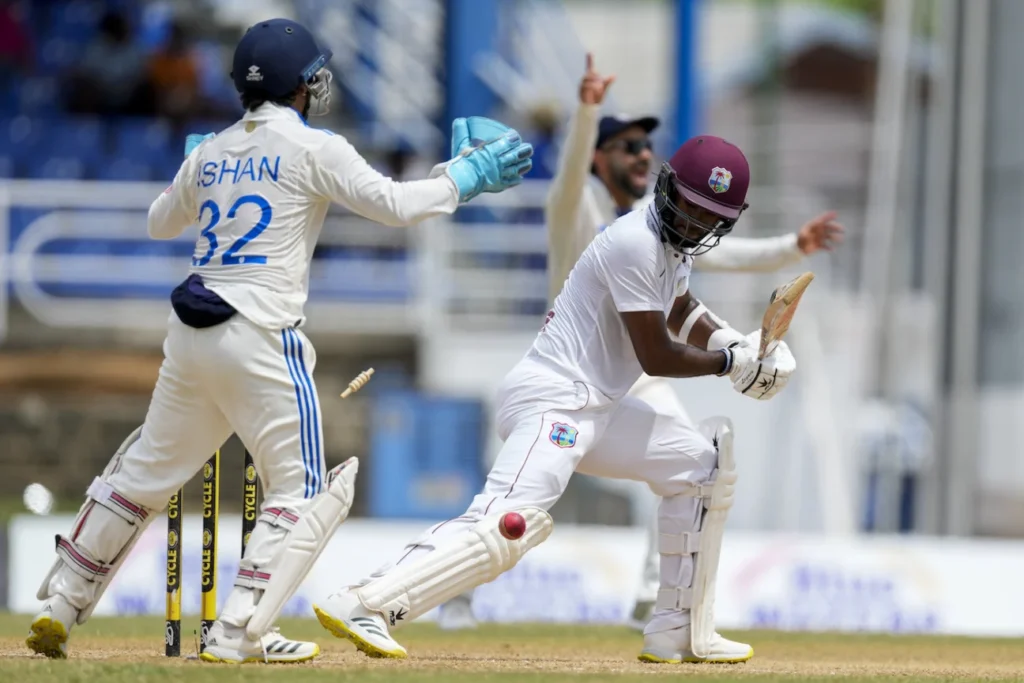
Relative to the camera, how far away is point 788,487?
13.3 meters

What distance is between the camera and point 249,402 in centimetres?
554

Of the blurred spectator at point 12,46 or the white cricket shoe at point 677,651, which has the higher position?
the blurred spectator at point 12,46

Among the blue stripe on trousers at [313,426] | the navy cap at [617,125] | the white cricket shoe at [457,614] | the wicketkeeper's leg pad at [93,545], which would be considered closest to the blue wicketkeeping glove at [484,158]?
the blue stripe on trousers at [313,426]

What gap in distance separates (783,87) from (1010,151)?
34188 mm

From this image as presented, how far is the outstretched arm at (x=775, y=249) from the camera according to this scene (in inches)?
298

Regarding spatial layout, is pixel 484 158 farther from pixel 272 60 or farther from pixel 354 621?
pixel 354 621

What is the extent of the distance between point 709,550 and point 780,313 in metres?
0.90

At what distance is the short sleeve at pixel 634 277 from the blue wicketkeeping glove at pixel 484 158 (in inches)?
18.8

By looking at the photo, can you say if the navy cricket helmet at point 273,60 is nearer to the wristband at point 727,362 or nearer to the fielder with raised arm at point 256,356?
the fielder with raised arm at point 256,356

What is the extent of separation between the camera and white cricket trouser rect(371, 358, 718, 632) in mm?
5715

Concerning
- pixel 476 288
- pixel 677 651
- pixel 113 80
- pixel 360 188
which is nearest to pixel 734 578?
pixel 677 651

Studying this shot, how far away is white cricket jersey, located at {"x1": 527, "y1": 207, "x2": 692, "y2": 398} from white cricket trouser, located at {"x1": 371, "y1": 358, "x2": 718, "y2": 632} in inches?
2.7

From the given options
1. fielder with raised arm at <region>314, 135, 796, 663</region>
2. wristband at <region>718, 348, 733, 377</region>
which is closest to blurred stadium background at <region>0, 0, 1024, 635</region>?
fielder with raised arm at <region>314, 135, 796, 663</region>

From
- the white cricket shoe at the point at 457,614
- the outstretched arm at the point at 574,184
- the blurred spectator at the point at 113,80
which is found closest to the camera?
the outstretched arm at the point at 574,184
